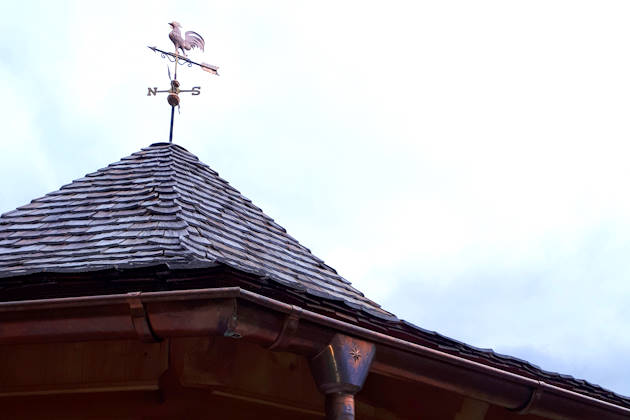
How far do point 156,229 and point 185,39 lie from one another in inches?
138

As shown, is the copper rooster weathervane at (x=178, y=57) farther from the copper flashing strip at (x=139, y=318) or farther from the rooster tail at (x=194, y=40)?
the copper flashing strip at (x=139, y=318)

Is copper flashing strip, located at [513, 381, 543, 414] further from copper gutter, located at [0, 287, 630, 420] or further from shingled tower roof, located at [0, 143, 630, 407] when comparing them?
copper gutter, located at [0, 287, 630, 420]

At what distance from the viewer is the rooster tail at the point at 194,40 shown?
8281mm

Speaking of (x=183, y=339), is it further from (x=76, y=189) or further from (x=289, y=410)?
(x=76, y=189)

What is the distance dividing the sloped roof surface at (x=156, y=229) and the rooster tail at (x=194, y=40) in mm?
1224

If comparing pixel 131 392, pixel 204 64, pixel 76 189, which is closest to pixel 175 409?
pixel 131 392

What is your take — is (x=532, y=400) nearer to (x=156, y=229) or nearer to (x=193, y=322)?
(x=193, y=322)

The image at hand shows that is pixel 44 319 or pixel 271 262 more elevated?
pixel 271 262

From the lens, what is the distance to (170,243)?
15.8 feet

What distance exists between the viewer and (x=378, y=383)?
16.3 ft

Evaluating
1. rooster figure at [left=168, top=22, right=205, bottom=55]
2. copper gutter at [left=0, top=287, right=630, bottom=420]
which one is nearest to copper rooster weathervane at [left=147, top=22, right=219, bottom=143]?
rooster figure at [left=168, top=22, right=205, bottom=55]

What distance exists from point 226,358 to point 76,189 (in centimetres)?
271

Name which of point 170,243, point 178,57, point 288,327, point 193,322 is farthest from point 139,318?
point 178,57

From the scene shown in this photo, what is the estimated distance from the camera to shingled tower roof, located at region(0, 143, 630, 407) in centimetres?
416
